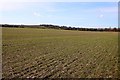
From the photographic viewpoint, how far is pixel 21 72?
39.0 feet

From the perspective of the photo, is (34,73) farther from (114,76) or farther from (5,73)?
(114,76)

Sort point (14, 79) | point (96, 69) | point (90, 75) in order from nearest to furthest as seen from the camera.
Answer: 1. point (14, 79)
2. point (90, 75)
3. point (96, 69)

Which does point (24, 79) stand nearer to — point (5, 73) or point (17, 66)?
point (5, 73)

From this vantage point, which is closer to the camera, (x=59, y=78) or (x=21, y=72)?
(x=59, y=78)

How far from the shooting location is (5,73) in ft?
38.1

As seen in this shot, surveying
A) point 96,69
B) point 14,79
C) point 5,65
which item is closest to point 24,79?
point 14,79

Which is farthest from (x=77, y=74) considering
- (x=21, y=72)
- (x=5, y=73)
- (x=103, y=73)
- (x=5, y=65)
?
(x=5, y=65)

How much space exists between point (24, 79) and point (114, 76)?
4.60 m

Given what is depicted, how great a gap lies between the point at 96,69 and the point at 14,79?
5.11 meters

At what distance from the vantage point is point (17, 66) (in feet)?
44.5

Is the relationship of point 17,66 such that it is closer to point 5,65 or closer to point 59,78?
point 5,65

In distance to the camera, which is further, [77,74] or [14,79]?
[77,74]

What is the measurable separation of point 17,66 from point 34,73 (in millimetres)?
2217

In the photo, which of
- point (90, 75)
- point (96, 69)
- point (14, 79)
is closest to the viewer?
point (14, 79)
